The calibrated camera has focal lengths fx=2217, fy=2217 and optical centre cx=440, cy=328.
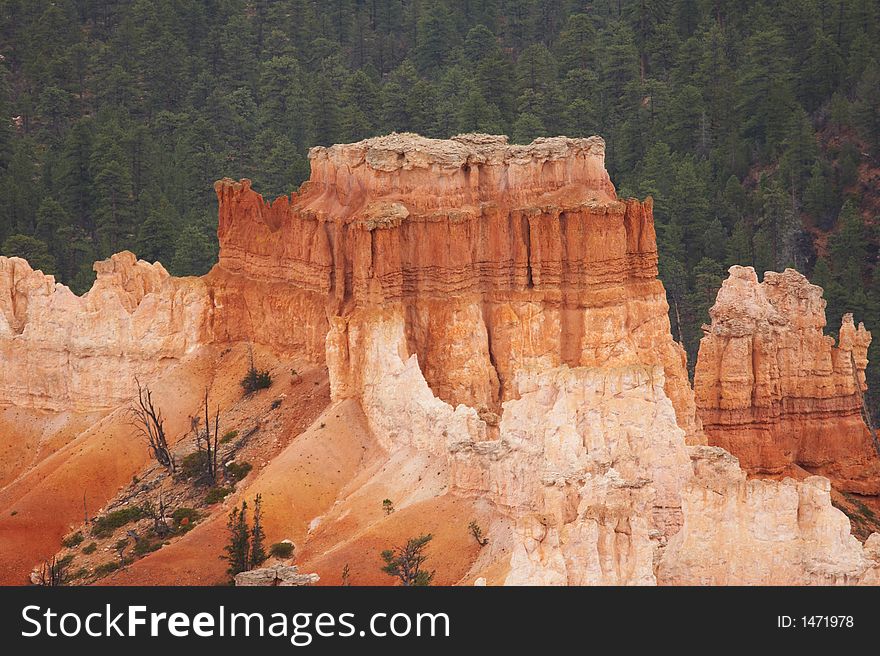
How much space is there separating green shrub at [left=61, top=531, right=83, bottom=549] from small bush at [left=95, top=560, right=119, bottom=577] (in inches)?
117

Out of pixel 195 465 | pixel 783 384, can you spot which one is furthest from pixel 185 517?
pixel 783 384

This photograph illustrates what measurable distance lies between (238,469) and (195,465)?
1795mm

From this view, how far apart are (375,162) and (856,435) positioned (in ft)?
70.3

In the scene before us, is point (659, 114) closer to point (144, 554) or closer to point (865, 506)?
point (865, 506)

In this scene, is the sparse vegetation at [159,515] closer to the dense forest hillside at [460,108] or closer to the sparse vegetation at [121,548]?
the sparse vegetation at [121,548]

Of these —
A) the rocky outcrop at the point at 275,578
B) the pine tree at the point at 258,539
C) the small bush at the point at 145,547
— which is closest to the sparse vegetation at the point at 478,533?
the rocky outcrop at the point at 275,578

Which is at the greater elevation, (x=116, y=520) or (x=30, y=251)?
(x=30, y=251)

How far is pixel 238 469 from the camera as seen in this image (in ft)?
216

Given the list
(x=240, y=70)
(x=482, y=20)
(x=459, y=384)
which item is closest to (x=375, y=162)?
(x=459, y=384)

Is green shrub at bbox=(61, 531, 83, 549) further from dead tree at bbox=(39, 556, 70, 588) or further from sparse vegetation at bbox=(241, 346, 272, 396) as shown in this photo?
sparse vegetation at bbox=(241, 346, 272, 396)

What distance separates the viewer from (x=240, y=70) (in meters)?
155

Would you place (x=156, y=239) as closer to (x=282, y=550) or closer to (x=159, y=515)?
(x=159, y=515)

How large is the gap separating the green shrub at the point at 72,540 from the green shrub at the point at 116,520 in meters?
0.46

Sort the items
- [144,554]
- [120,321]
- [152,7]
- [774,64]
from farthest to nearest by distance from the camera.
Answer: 1. [152,7]
2. [774,64]
3. [120,321]
4. [144,554]
